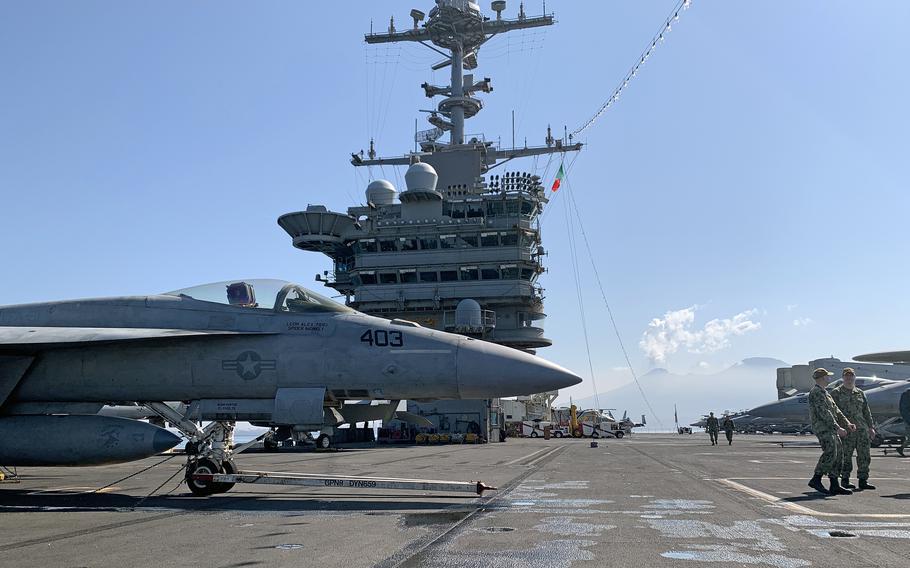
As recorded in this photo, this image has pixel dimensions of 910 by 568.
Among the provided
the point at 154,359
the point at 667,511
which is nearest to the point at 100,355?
the point at 154,359

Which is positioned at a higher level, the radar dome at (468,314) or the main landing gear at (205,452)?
the radar dome at (468,314)

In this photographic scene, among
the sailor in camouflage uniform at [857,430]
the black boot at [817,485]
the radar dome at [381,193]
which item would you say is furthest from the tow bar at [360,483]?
the radar dome at [381,193]

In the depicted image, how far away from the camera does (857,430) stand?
11312 millimetres

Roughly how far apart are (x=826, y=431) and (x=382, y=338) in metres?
6.99

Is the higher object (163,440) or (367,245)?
(367,245)

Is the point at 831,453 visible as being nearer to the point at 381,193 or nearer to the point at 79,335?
the point at 79,335

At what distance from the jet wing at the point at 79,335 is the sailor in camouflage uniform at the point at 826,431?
28.8 ft

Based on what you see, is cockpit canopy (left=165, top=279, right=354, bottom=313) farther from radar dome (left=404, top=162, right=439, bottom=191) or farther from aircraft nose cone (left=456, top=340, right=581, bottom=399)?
radar dome (left=404, top=162, right=439, bottom=191)

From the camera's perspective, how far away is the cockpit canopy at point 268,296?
11633 millimetres

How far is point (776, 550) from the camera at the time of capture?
5984mm

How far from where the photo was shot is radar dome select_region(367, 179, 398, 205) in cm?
5531

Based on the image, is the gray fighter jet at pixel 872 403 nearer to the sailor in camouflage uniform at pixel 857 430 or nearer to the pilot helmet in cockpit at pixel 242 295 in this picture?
the sailor in camouflage uniform at pixel 857 430

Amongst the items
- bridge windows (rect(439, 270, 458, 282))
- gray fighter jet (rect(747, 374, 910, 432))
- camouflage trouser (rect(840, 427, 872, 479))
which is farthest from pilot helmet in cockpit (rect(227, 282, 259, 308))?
bridge windows (rect(439, 270, 458, 282))

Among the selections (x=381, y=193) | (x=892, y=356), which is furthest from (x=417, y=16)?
(x=892, y=356)
